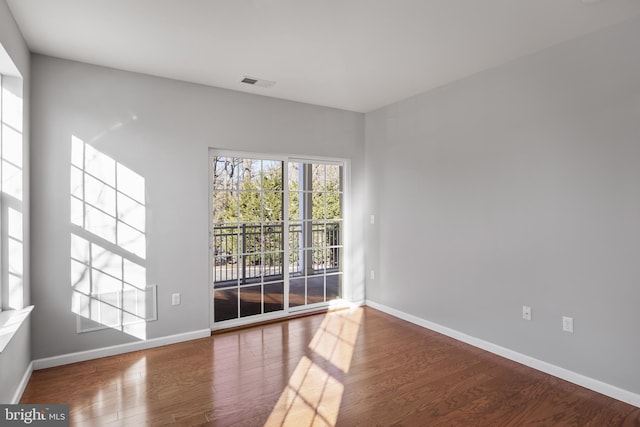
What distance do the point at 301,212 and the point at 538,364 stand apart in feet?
9.64

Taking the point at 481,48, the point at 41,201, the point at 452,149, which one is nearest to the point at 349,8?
the point at 481,48

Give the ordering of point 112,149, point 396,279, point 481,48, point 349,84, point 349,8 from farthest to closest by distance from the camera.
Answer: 1. point 396,279
2. point 349,84
3. point 112,149
4. point 481,48
5. point 349,8

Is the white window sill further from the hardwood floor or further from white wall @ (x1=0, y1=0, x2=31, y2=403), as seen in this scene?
the hardwood floor

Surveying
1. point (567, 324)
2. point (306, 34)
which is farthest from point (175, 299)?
point (567, 324)

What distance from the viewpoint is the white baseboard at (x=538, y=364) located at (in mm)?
2529

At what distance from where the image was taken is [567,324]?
2.83m

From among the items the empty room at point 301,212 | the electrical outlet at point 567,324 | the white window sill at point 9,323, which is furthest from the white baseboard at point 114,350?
the electrical outlet at point 567,324

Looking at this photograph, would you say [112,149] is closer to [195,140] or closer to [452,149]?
[195,140]

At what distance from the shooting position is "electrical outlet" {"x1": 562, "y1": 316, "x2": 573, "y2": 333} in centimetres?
281

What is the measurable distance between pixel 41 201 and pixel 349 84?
3.07 meters

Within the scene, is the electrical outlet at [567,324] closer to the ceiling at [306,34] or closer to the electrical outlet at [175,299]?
the ceiling at [306,34]

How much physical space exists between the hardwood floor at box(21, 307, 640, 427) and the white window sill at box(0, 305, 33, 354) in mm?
583

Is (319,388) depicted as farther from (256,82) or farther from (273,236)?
(256,82)

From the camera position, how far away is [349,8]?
234 cm
